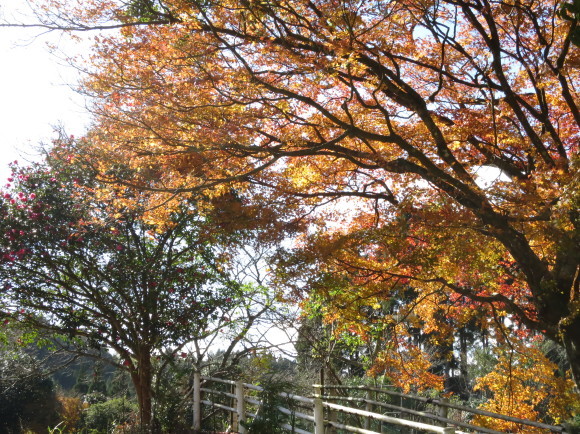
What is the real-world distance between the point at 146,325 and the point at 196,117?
4.35 m

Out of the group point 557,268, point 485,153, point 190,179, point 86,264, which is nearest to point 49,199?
point 86,264

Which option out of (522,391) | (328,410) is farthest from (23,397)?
(522,391)

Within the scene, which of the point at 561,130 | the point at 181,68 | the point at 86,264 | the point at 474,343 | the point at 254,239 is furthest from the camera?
the point at 474,343

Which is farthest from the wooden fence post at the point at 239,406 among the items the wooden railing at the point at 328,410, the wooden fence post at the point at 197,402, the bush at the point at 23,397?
the bush at the point at 23,397

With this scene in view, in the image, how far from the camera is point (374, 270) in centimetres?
740

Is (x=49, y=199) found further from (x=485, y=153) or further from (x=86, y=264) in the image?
(x=485, y=153)

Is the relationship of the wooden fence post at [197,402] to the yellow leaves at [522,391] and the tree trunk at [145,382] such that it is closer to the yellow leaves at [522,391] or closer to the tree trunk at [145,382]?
the tree trunk at [145,382]

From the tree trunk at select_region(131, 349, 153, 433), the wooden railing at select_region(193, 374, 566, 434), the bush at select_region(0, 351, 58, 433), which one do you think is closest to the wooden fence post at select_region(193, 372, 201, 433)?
the wooden railing at select_region(193, 374, 566, 434)

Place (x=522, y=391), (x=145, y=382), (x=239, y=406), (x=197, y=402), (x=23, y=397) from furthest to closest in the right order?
(x=23, y=397), (x=522, y=391), (x=145, y=382), (x=197, y=402), (x=239, y=406)

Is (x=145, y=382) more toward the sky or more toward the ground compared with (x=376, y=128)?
more toward the ground

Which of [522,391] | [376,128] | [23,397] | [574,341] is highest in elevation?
[376,128]

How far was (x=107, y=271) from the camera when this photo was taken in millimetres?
8547

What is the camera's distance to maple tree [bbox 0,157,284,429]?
329 inches

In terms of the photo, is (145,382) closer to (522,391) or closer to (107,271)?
(107,271)
